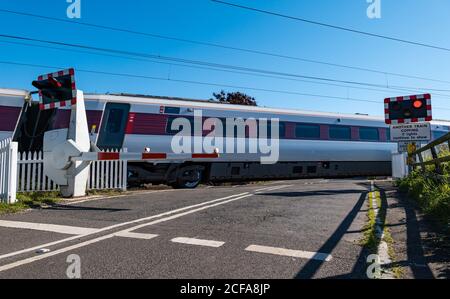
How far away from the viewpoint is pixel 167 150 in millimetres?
12469

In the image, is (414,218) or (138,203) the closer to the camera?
(414,218)

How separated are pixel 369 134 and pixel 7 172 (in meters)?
15.1

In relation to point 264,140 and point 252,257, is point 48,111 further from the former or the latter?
point 252,257

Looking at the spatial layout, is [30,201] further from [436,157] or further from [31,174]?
[436,157]

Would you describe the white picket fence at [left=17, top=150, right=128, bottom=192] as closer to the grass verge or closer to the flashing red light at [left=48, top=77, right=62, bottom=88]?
the grass verge

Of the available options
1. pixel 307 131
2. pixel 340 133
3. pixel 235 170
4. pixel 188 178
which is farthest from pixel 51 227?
pixel 340 133

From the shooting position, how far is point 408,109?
10.1 m

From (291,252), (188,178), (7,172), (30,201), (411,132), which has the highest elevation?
(411,132)

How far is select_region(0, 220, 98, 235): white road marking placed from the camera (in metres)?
5.07

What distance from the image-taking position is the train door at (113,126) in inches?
452

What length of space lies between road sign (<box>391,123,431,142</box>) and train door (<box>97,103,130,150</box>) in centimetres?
818

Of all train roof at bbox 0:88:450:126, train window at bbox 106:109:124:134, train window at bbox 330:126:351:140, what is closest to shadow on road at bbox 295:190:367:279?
train roof at bbox 0:88:450:126
